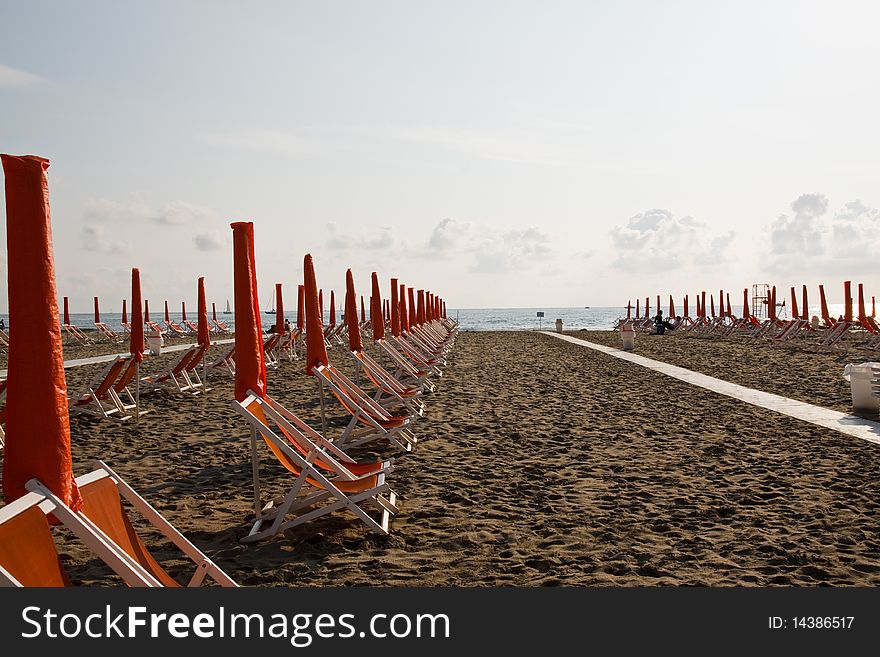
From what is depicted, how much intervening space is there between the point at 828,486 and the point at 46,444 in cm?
448

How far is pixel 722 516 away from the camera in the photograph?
416 cm

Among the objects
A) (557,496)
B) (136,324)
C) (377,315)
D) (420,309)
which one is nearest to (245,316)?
(557,496)

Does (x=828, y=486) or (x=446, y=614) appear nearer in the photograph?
(x=446, y=614)

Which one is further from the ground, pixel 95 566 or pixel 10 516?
pixel 10 516

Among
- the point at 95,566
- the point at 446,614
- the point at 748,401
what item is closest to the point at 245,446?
the point at 95,566

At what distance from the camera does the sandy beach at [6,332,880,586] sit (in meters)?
3.38

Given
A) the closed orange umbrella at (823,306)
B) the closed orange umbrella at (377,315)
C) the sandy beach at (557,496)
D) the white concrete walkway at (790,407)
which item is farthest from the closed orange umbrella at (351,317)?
the closed orange umbrella at (823,306)

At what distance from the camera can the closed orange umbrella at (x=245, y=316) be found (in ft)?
14.3

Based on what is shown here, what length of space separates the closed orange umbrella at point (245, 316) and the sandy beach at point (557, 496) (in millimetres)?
803

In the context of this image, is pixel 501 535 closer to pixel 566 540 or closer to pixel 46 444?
pixel 566 540

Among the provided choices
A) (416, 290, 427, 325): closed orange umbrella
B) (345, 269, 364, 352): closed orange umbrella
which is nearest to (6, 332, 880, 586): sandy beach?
(345, 269, 364, 352): closed orange umbrella

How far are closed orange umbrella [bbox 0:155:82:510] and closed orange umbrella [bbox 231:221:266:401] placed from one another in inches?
76.3

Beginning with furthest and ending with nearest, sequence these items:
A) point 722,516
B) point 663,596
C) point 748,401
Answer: point 748,401 → point 722,516 → point 663,596

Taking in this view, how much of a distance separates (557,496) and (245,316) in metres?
2.22
